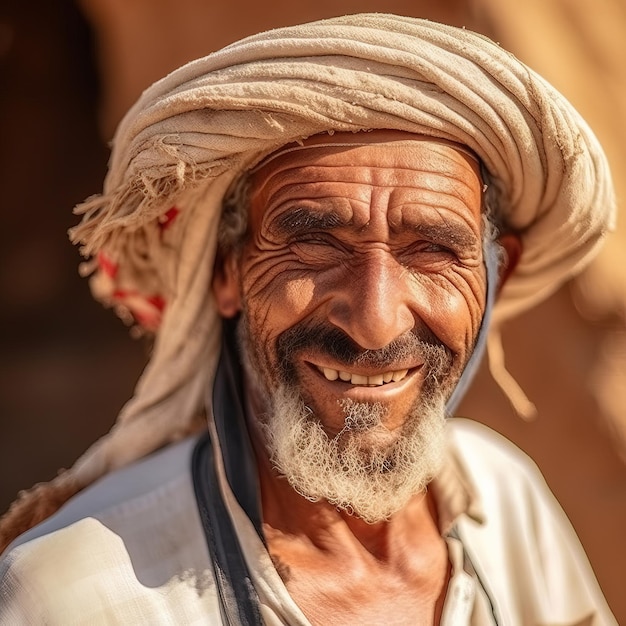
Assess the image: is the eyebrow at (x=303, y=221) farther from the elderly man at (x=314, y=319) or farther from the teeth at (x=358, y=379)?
the teeth at (x=358, y=379)

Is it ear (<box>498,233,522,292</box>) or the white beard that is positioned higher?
ear (<box>498,233,522,292</box>)

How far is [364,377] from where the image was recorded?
6.52 ft

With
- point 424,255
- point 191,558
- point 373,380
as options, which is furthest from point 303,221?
point 191,558

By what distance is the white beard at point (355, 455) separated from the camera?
1997 millimetres

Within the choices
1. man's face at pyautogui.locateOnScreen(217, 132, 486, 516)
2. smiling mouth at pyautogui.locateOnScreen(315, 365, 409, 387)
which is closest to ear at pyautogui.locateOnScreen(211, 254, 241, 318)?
man's face at pyautogui.locateOnScreen(217, 132, 486, 516)

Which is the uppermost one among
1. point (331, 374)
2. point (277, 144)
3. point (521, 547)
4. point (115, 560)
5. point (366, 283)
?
point (277, 144)

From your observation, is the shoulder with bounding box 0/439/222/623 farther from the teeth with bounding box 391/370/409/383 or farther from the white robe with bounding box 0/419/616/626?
the teeth with bounding box 391/370/409/383

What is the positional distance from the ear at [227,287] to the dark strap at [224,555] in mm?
399

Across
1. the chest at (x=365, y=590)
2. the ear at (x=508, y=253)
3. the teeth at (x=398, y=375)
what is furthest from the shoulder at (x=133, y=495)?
the ear at (x=508, y=253)

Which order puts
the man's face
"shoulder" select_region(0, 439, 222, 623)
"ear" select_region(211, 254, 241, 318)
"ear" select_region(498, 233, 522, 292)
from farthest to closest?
"ear" select_region(498, 233, 522, 292)
"ear" select_region(211, 254, 241, 318)
the man's face
"shoulder" select_region(0, 439, 222, 623)

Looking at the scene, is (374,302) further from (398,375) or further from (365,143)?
(365,143)

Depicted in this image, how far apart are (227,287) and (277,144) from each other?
44 centimetres

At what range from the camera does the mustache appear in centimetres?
194

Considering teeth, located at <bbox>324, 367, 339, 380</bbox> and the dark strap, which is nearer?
the dark strap
